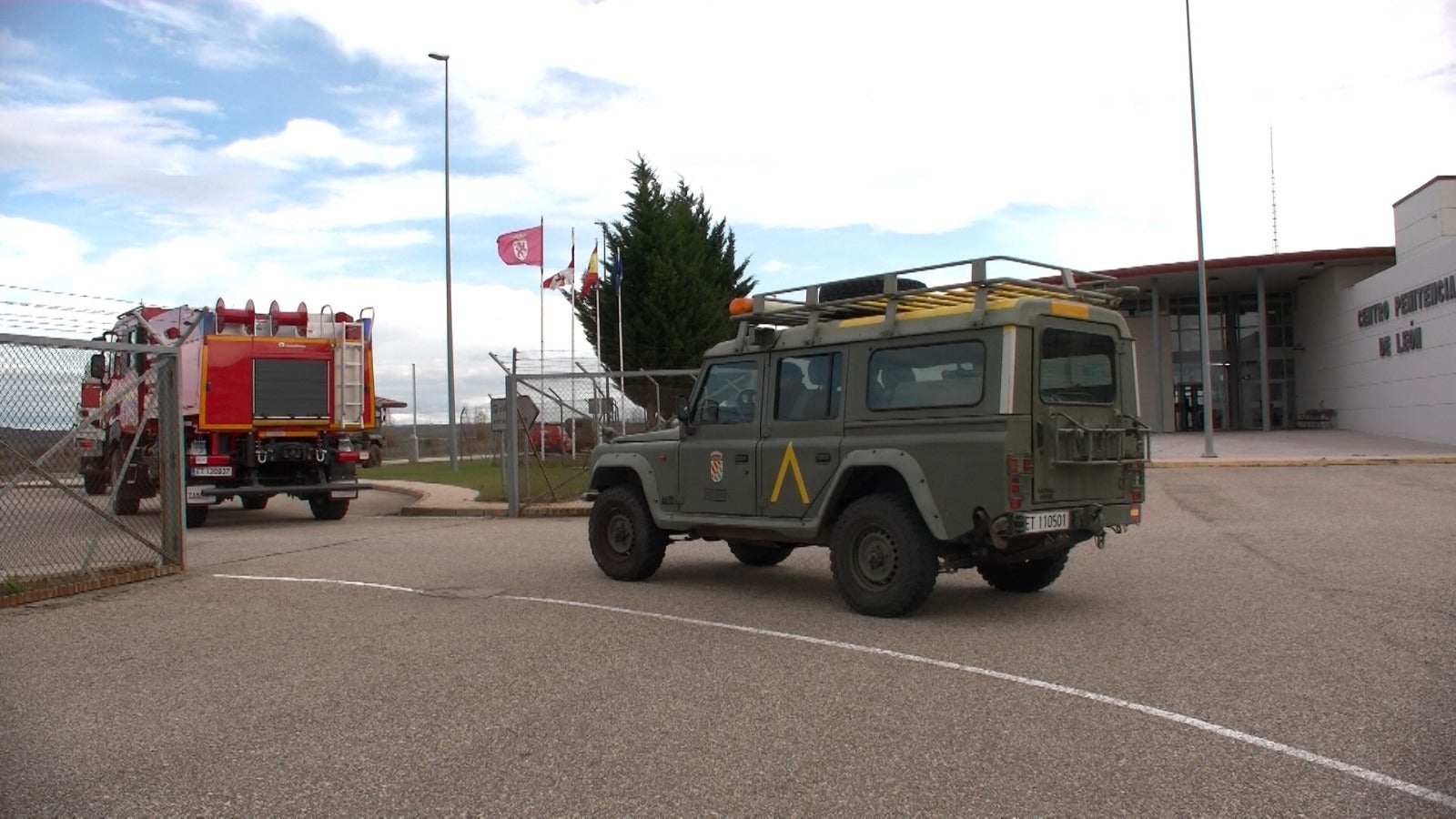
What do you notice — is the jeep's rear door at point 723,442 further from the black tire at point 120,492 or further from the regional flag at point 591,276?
the regional flag at point 591,276

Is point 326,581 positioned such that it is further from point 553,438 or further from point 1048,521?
point 553,438

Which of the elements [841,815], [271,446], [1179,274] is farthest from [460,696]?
[1179,274]

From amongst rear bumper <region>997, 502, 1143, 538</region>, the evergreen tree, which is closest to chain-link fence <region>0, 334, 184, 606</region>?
rear bumper <region>997, 502, 1143, 538</region>

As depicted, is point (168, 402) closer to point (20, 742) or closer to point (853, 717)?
point (20, 742)

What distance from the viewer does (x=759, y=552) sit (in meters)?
10.9

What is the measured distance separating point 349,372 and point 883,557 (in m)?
11.8

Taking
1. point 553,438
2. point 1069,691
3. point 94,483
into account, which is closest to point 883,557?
point 1069,691

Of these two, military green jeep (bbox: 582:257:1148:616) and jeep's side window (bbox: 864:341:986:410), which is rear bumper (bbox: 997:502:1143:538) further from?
jeep's side window (bbox: 864:341:986:410)

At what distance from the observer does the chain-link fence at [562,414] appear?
18062 millimetres

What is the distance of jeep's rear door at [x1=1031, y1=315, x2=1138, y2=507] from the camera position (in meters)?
7.79

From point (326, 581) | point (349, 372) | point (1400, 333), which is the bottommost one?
point (326, 581)

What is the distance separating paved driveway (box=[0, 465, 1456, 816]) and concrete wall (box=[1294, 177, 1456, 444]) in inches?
839

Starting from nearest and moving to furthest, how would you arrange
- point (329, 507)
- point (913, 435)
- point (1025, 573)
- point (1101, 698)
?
point (1101, 698) < point (913, 435) < point (1025, 573) < point (329, 507)

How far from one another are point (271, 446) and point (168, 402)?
5.82 metres
